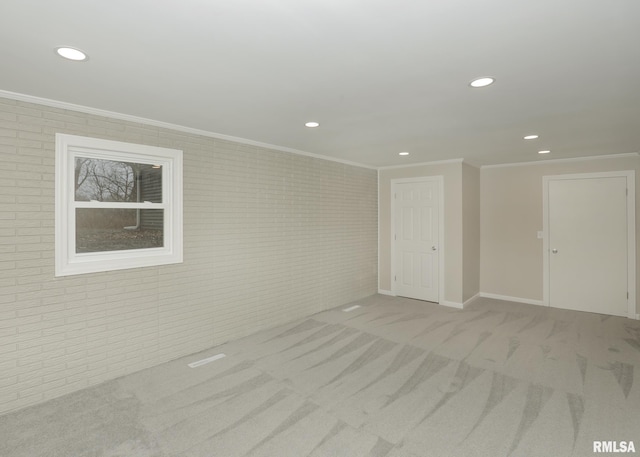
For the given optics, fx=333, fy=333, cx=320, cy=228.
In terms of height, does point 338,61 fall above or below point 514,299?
above

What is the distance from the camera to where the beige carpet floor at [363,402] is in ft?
7.22

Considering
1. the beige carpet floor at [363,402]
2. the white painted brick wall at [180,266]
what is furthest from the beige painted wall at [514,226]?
the white painted brick wall at [180,266]

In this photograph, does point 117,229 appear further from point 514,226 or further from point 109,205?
point 514,226

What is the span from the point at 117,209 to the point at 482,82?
3.31m

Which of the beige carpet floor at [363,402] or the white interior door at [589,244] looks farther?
the white interior door at [589,244]

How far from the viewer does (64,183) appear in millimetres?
2805

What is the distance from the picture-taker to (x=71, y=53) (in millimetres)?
1929

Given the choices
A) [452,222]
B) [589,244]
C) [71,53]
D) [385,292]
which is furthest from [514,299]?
[71,53]

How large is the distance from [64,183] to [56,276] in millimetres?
778

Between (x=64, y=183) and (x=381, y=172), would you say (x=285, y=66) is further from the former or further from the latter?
(x=381, y=172)

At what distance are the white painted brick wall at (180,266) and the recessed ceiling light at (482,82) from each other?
2681mm

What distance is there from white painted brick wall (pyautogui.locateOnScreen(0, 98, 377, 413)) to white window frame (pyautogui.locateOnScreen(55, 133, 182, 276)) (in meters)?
0.07

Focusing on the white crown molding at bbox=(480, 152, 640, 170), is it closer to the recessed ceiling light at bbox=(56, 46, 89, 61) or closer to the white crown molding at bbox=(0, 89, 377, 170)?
the white crown molding at bbox=(0, 89, 377, 170)

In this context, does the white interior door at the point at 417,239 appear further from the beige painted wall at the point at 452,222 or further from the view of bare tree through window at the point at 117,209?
the view of bare tree through window at the point at 117,209
